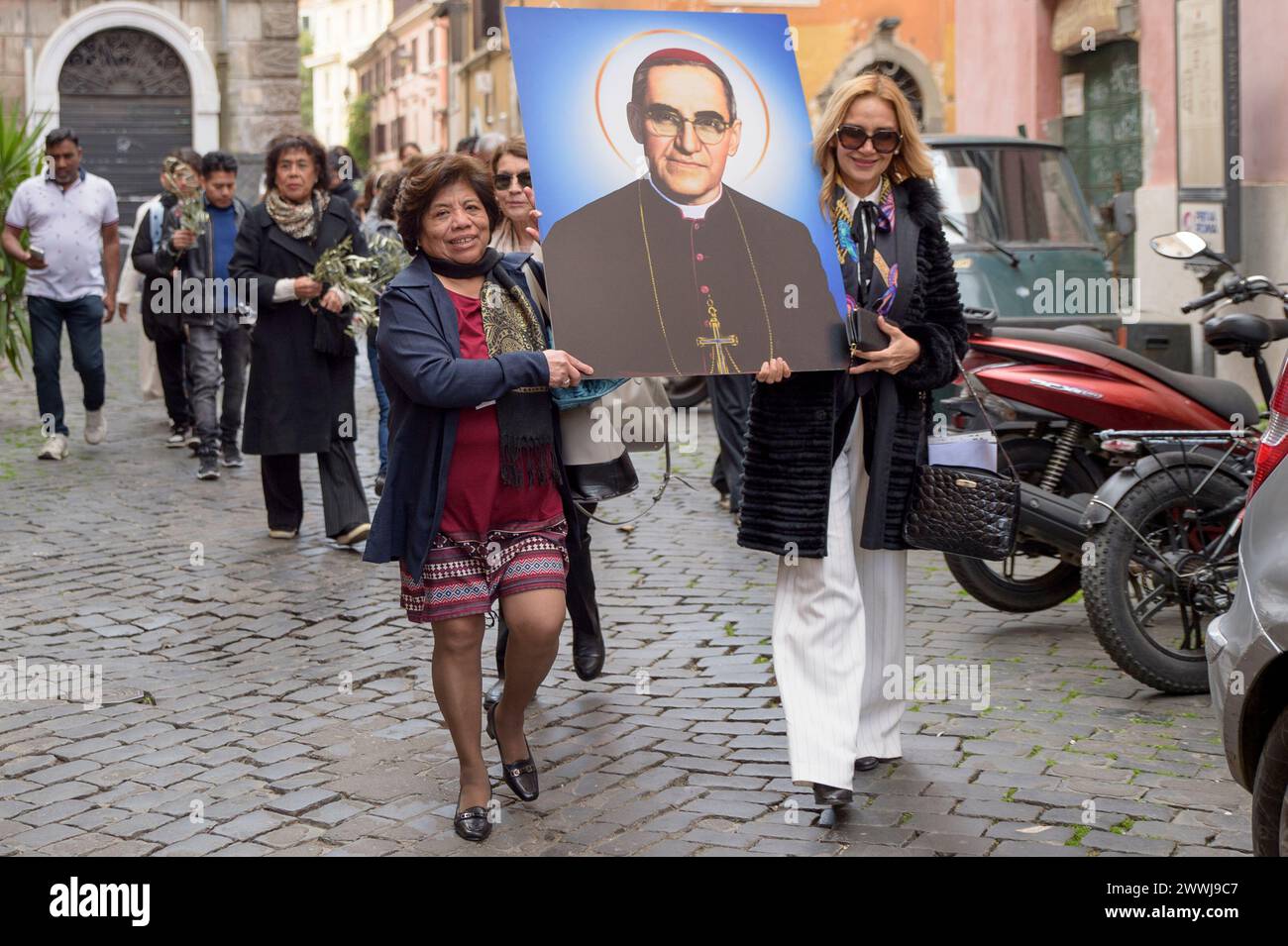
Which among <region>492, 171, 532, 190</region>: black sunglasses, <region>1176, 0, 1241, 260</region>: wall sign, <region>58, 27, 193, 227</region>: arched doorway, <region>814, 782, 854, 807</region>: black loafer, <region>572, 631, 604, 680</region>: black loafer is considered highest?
<region>58, 27, 193, 227</region>: arched doorway

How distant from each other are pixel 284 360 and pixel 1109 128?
10277 millimetres

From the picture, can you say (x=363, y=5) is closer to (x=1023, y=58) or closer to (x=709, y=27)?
(x=1023, y=58)

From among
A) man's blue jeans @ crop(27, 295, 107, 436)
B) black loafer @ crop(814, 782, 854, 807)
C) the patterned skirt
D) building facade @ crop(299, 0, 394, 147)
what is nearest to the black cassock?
the patterned skirt

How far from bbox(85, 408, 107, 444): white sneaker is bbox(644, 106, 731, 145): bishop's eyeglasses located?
8.70 metres

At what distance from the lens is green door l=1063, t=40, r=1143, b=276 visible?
15930 millimetres

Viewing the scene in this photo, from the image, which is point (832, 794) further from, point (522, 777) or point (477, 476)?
point (477, 476)

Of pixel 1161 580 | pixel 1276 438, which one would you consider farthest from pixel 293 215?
pixel 1276 438

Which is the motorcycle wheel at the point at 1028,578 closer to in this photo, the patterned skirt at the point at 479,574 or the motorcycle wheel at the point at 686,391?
the patterned skirt at the point at 479,574

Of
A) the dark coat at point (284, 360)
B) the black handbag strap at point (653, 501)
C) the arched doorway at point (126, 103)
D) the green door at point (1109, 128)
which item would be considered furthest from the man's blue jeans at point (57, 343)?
the arched doorway at point (126, 103)

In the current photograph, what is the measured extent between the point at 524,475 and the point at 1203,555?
265 centimetres

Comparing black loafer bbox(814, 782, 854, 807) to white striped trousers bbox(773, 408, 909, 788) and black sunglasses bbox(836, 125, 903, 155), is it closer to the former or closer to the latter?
white striped trousers bbox(773, 408, 909, 788)

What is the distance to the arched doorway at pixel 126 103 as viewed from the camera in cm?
2703

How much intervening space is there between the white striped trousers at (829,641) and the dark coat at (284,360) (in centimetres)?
432
